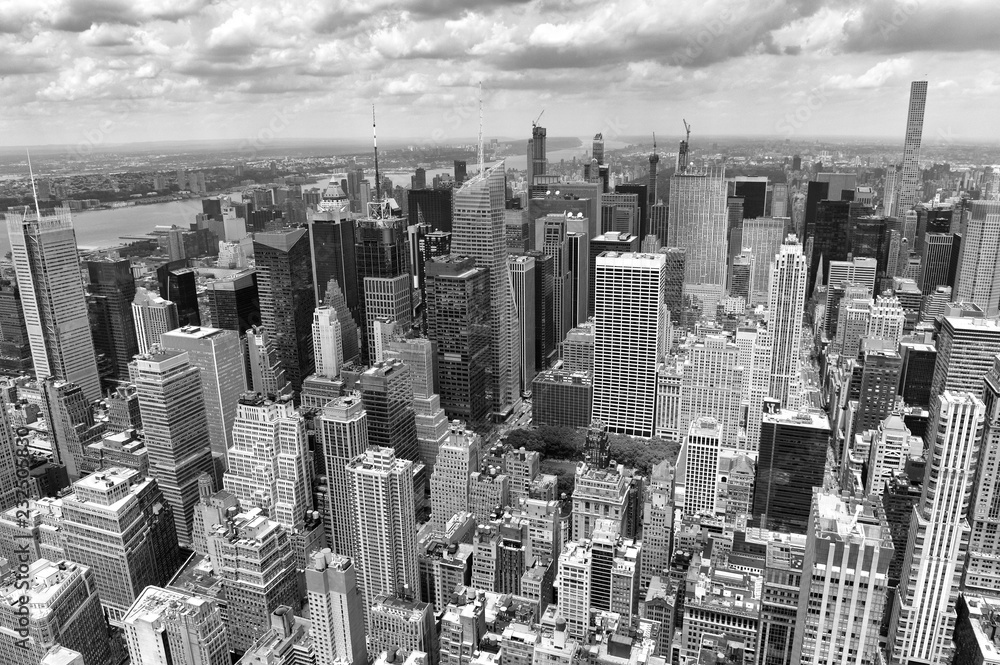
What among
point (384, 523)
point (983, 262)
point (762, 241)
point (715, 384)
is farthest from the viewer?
point (762, 241)

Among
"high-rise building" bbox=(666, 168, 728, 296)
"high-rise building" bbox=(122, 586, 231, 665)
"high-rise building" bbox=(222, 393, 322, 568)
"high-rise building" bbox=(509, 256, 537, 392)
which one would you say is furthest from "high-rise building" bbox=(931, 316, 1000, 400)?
"high-rise building" bbox=(122, 586, 231, 665)

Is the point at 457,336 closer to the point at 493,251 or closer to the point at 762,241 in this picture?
the point at 493,251

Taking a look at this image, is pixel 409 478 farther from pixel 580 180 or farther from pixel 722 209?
pixel 722 209

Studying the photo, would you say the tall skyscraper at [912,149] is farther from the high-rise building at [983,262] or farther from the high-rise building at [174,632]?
the high-rise building at [174,632]

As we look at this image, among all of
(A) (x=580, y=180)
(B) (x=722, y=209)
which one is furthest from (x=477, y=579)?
(B) (x=722, y=209)

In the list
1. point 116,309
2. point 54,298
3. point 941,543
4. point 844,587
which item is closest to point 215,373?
point 54,298

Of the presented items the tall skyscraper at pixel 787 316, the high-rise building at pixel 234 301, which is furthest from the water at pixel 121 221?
the tall skyscraper at pixel 787 316

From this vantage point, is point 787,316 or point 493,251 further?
point 493,251
